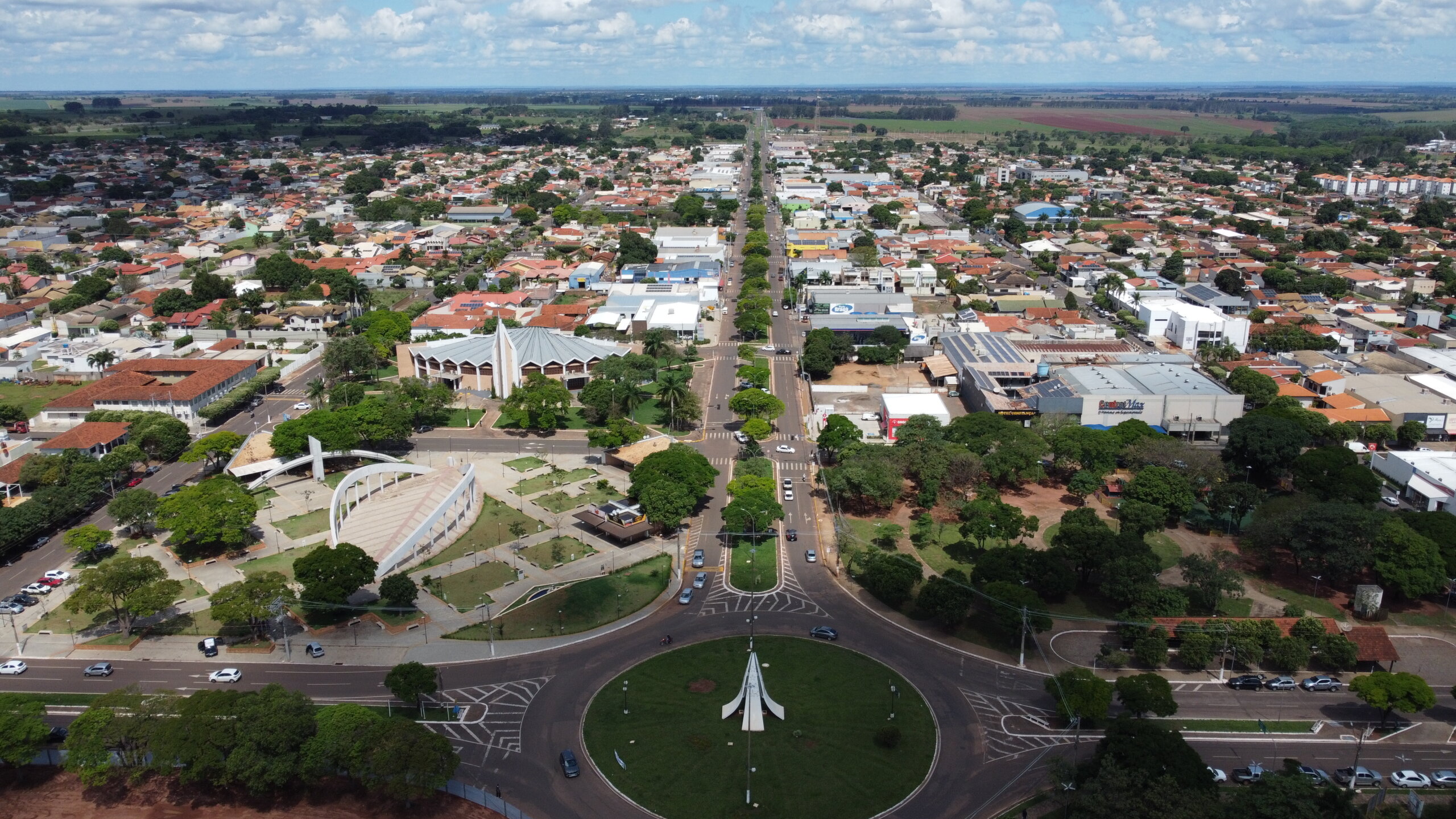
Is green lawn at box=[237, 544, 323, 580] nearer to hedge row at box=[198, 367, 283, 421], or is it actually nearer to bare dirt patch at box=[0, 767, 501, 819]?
bare dirt patch at box=[0, 767, 501, 819]

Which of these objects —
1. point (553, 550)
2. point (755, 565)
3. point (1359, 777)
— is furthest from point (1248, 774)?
point (553, 550)

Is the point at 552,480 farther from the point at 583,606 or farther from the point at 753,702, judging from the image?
the point at 753,702

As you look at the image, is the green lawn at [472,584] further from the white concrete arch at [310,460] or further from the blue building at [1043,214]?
the blue building at [1043,214]

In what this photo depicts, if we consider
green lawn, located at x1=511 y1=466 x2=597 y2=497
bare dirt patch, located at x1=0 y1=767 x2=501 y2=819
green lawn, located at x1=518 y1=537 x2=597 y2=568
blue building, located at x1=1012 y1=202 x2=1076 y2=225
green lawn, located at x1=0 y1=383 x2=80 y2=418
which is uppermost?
blue building, located at x1=1012 y1=202 x2=1076 y2=225

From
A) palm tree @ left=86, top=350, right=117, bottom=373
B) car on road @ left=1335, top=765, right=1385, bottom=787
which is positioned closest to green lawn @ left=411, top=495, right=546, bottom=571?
car on road @ left=1335, top=765, right=1385, bottom=787

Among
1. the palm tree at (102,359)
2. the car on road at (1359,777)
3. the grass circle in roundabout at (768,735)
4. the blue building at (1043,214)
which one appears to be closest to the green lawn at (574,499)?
the grass circle in roundabout at (768,735)

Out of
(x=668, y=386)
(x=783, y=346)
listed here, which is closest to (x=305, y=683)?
(x=668, y=386)
